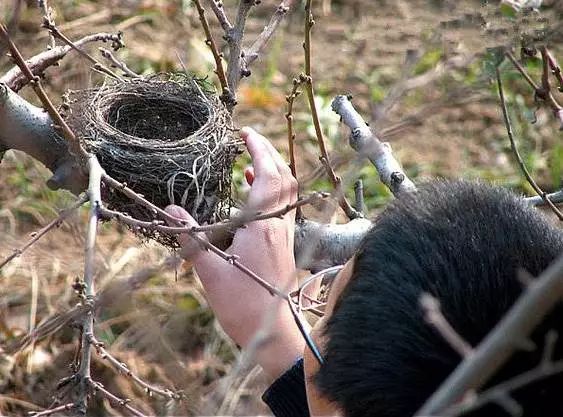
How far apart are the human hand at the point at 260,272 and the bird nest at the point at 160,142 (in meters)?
0.07

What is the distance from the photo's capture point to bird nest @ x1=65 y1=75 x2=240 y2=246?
199 centimetres

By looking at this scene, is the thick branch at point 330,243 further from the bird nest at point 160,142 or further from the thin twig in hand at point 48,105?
the thin twig in hand at point 48,105

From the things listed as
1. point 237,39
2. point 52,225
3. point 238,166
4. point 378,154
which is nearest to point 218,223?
point 52,225

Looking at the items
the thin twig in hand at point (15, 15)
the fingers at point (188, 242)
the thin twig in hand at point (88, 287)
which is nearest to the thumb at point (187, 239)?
the fingers at point (188, 242)

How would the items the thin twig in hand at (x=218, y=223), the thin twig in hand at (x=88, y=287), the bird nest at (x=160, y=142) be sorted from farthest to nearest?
the bird nest at (x=160, y=142) → the thin twig in hand at (x=218, y=223) → the thin twig in hand at (x=88, y=287)

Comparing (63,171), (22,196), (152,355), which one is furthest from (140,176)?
(22,196)

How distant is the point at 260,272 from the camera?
77.9 inches

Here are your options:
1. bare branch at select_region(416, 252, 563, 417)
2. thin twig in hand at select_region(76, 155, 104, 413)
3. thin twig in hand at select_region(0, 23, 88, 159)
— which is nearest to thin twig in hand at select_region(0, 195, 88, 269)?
thin twig in hand at select_region(76, 155, 104, 413)

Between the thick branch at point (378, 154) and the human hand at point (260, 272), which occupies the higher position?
the thick branch at point (378, 154)

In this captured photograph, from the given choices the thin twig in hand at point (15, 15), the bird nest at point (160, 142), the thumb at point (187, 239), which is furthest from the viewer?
the bird nest at point (160, 142)

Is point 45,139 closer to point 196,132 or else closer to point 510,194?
point 196,132

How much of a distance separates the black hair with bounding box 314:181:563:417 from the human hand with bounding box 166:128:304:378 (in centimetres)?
51

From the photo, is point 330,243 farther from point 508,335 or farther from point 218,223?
point 508,335

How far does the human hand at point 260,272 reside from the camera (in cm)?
196
